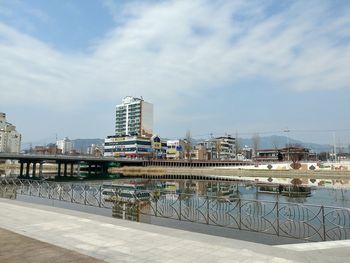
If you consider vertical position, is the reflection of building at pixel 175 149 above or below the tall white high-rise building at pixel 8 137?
below

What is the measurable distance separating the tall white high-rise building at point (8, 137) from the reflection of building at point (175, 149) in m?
75.5

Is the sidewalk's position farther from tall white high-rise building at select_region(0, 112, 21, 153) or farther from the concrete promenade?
tall white high-rise building at select_region(0, 112, 21, 153)

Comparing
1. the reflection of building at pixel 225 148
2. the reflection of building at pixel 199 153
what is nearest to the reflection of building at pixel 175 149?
the reflection of building at pixel 199 153

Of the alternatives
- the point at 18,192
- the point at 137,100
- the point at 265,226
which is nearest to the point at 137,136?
the point at 137,100

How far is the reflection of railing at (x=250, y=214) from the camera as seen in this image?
13570mm

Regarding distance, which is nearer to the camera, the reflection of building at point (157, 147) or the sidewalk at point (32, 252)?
the sidewalk at point (32, 252)

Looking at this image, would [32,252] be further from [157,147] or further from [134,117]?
[134,117]

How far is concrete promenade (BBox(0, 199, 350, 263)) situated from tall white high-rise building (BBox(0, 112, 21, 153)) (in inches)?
6345

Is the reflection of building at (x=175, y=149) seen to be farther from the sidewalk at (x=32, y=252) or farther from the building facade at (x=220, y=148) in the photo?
the sidewalk at (x=32, y=252)

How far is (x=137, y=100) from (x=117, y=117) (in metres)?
16.5

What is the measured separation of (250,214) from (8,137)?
561ft

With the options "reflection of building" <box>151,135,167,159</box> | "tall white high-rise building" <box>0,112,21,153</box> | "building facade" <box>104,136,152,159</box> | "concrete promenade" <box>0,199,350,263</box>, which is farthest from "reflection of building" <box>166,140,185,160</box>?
"concrete promenade" <box>0,199,350,263</box>

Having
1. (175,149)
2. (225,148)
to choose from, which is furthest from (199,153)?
(225,148)

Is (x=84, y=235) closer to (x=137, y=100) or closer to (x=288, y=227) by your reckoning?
(x=288, y=227)
